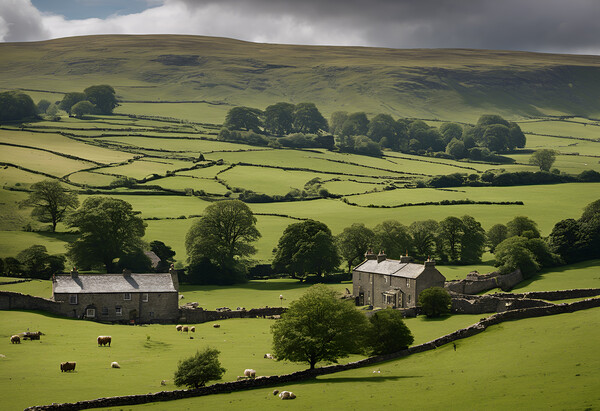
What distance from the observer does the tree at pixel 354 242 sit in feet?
304

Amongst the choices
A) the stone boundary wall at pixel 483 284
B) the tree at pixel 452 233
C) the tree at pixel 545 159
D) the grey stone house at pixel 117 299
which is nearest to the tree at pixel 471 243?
the tree at pixel 452 233

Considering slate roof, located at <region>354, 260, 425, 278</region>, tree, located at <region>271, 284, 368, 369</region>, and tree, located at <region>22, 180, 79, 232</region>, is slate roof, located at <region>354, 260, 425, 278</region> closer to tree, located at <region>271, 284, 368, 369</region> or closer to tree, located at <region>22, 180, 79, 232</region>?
tree, located at <region>271, 284, 368, 369</region>

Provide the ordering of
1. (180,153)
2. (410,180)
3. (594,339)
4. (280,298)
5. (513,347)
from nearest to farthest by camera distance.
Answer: (594,339) < (513,347) < (280,298) < (410,180) < (180,153)

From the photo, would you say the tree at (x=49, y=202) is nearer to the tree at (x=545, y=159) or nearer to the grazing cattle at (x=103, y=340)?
the grazing cattle at (x=103, y=340)

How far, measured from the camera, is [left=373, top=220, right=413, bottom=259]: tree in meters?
90.8

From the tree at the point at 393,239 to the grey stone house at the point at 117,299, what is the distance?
95.8ft

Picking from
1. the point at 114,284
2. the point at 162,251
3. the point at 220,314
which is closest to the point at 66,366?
the point at 220,314

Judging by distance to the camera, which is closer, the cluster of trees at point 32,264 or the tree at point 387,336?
the tree at point 387,336

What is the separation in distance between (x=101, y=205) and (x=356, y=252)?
33.1 m

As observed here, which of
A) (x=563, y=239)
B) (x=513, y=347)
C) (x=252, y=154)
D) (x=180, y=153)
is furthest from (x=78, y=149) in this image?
(x=513, y=347)

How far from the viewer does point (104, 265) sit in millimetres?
91125

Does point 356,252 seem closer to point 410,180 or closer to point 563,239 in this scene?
point 563,239

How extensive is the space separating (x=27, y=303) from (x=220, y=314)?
17998 mm

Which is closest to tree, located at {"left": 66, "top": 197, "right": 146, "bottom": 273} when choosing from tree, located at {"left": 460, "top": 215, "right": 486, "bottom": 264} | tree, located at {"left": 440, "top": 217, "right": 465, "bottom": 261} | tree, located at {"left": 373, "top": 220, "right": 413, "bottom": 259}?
tree, located at {"left": 373, "top": 220, "right": 413, "bottom": 259}
